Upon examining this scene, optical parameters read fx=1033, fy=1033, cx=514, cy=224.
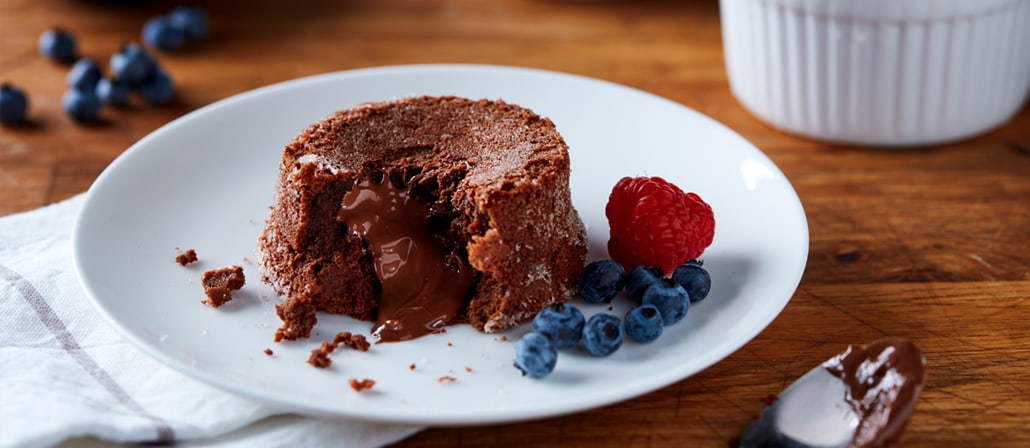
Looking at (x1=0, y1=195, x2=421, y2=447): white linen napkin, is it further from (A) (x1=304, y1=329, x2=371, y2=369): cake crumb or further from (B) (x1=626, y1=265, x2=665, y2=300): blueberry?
(B) (x1=626, y1=265, x2=665, y2=300): blueberry

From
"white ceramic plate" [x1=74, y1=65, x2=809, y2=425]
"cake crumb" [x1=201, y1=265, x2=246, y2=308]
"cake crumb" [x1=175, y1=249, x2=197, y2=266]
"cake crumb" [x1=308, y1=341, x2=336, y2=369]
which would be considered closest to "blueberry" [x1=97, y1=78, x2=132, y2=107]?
"white ceramic plate" [x1=74, y1=65, x2=809, y2=425]

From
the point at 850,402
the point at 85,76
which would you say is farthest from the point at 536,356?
the point at 85,76

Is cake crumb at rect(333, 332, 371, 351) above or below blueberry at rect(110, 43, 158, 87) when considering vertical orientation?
below

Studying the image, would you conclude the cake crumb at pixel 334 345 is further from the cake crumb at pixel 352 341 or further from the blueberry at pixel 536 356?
the blueberry at pixel 536 356

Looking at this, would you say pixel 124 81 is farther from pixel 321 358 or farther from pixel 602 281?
pixel 602 281

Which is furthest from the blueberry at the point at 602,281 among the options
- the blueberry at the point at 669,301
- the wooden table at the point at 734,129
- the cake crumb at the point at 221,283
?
the cake crumb at the point at 221,283
